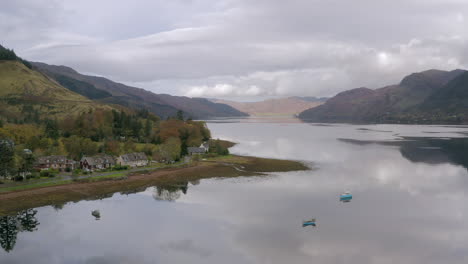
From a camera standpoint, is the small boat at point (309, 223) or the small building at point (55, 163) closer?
the small boat at point (309, 223)

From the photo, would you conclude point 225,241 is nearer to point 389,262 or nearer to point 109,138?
point 389,262

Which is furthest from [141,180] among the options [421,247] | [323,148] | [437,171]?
[323,148]

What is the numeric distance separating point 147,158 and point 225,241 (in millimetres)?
74619

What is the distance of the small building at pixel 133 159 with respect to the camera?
362 feet

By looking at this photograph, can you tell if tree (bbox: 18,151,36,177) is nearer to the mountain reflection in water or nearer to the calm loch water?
the calm loch water

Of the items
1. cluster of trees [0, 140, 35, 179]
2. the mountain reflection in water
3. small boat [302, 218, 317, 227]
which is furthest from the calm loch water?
the mountain reflection in water

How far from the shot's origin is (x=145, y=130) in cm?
16325

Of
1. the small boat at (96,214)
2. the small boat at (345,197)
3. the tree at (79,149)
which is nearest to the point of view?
the small boat at (96,214)

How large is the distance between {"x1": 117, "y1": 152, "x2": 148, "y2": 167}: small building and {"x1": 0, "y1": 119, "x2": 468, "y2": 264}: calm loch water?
86.9 ft

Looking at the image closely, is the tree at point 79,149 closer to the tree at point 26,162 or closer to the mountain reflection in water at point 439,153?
the tree at point 26,162

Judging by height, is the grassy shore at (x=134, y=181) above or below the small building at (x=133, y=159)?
below

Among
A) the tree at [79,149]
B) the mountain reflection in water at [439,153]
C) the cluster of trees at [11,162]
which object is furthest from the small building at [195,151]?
the mountain reflection in water at [439,153]

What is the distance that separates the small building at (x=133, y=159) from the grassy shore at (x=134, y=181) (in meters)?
9.56

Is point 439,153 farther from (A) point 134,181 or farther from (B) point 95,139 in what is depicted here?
(B) point 95,139
